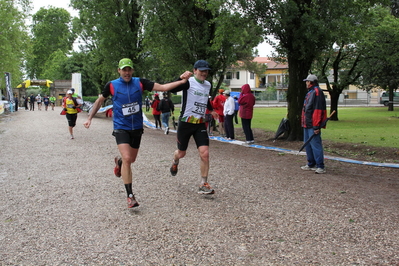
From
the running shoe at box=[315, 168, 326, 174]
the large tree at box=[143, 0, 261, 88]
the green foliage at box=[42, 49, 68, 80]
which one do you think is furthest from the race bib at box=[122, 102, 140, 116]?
the green foliage at box=[42, 49, 68, 80]

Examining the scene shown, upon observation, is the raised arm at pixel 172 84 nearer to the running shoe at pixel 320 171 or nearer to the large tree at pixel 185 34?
the running shoe at pixel 320 171

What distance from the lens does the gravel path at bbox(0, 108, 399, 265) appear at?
3811 mm

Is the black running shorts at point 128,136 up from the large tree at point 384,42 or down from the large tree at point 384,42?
down

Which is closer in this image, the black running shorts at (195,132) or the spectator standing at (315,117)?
the black running shorts at (195,132)

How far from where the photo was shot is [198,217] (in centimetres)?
492

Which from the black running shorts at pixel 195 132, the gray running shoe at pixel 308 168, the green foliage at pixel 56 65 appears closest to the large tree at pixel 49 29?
the green foliage at pixel 56 65

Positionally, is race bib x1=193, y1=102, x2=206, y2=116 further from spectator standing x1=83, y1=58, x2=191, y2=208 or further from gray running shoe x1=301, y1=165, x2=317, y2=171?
gray running shoe x1=301, y1=165, x2=317, y2=171

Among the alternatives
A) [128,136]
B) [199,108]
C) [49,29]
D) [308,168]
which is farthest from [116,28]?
[49,29]

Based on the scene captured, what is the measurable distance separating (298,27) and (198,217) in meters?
9.23

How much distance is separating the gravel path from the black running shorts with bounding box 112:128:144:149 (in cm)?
84

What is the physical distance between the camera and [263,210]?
5258 millimetres

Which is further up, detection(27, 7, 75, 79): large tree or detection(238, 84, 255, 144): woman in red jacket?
detection(27, 7, 75, 79): large tree

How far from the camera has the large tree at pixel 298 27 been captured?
11938mm

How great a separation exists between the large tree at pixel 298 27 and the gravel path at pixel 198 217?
489cm
